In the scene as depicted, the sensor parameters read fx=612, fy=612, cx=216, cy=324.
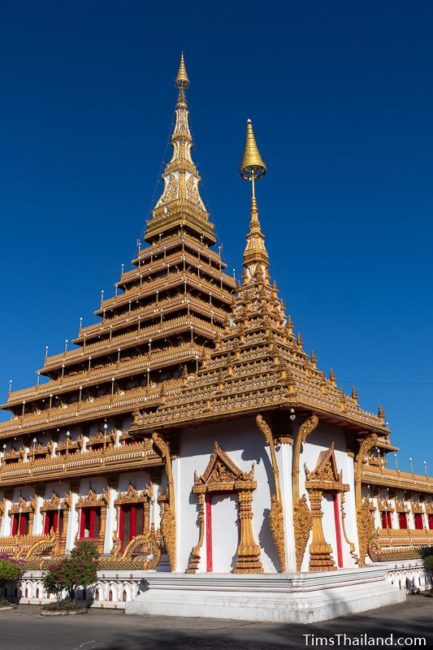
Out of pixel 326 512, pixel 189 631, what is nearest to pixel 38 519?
pixel 326 512

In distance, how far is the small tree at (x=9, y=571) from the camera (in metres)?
22.2

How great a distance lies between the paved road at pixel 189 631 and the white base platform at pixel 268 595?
378mm

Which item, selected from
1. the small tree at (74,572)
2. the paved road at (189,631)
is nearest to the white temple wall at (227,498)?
the paved road at (189,631)

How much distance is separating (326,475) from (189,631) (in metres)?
6.20

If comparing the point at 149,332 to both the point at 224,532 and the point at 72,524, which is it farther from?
the point at 224,532

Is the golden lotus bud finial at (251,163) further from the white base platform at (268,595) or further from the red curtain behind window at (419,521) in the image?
the red curtain behind window at (419,521)

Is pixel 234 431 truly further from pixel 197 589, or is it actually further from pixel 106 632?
pixel 106 632

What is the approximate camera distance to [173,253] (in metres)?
47.5

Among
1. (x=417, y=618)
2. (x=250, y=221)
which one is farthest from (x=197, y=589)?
(x=250, y=221)

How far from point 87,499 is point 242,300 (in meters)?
17.8

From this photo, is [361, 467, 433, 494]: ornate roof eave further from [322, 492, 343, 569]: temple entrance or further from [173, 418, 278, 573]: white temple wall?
[173, 418, 278, 573]: white temple wall

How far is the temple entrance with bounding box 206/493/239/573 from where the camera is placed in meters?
17.5

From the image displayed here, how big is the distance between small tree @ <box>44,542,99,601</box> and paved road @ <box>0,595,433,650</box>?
76.1 inches

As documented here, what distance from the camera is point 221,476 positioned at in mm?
18000
